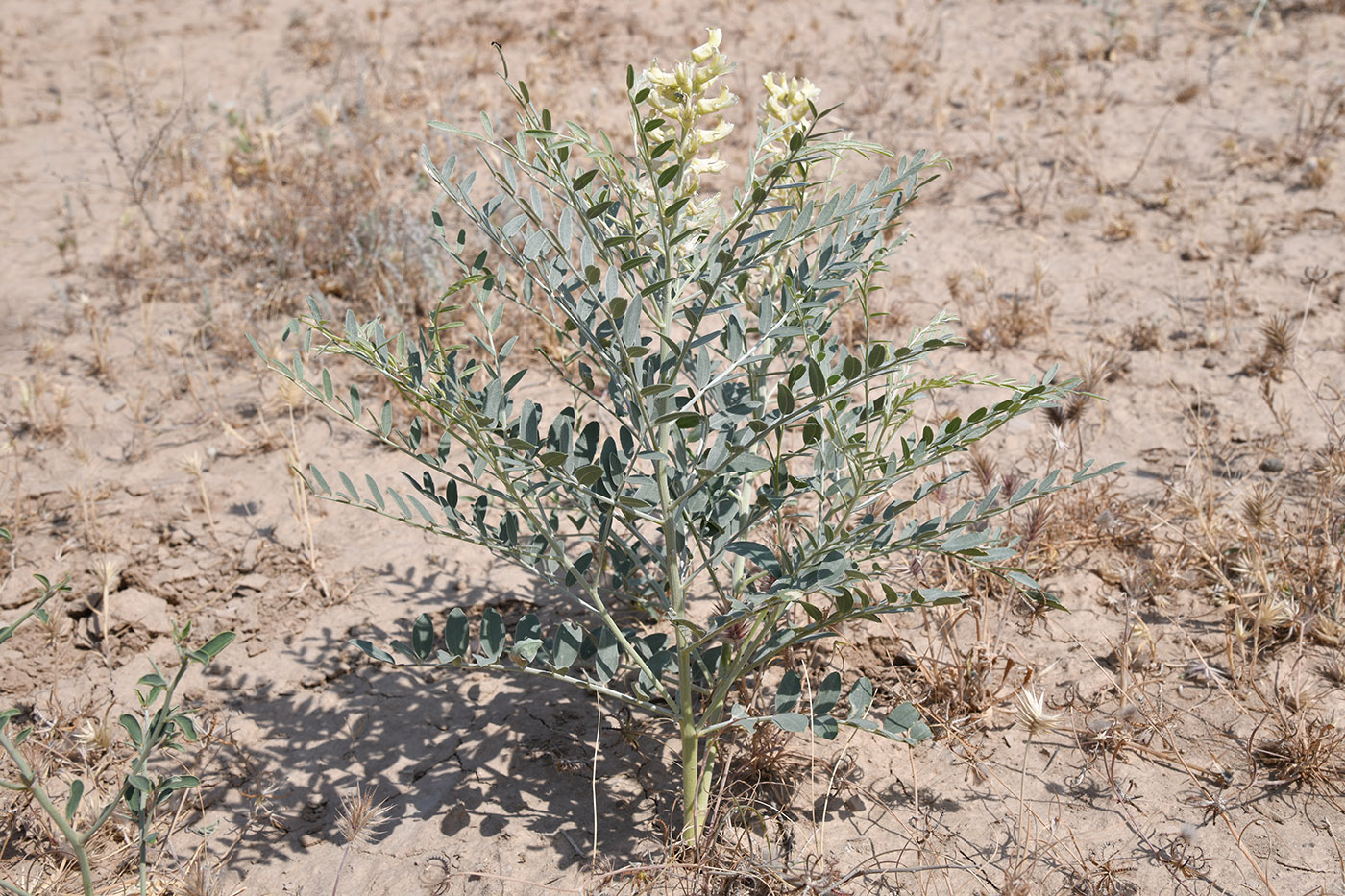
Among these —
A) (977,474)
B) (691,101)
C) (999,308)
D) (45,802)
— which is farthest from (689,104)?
(999,308)

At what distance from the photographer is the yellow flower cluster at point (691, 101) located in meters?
1.56

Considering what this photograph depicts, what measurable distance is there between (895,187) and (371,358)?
1.04 meters

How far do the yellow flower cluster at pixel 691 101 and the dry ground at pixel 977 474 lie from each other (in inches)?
54.2

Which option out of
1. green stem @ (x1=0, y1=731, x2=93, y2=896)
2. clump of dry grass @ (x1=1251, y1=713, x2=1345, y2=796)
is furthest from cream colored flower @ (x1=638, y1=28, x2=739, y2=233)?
clump of dry grass @ (x1=1251, y1=713, x2=1345, y2=796)

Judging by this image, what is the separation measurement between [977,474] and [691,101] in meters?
1.53

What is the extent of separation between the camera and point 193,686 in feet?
8.67

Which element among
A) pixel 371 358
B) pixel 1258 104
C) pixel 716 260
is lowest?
pixel 371 358

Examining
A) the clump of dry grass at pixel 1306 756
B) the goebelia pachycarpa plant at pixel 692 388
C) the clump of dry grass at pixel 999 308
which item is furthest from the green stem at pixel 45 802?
the clump of dry grass at pixel 999 308

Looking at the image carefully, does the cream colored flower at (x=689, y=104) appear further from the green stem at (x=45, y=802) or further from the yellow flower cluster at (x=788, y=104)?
the green stem at (x=45, y=802)

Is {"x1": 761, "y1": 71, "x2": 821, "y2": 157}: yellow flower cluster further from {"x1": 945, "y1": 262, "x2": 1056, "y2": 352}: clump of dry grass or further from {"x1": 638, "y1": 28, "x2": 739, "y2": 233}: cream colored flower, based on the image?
{"x1": 945, "y1": 262, "x2": 1056, "y2": 352}: clump of dry grass

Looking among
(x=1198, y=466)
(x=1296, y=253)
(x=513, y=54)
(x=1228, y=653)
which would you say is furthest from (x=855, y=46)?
(x=1228, y=653)

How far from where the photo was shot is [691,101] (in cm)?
162

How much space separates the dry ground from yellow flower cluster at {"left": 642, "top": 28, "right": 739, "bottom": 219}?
1376 millimetres

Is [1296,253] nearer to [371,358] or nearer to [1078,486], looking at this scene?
[1078,486]
